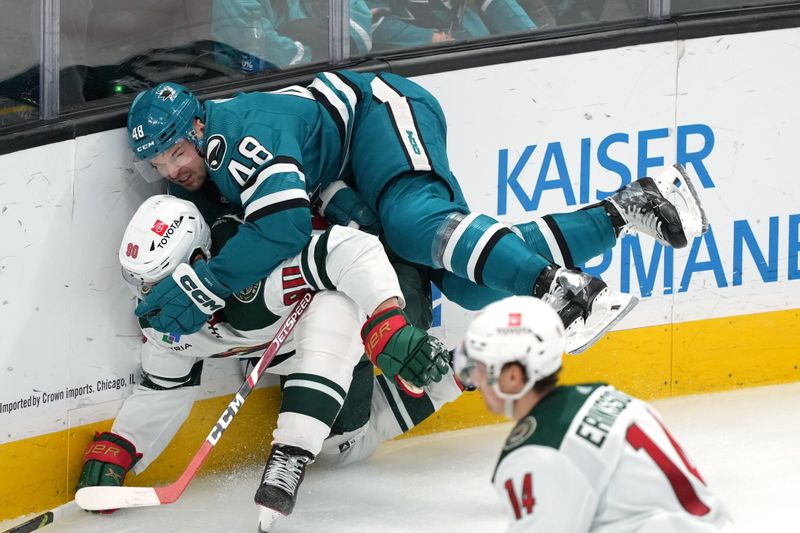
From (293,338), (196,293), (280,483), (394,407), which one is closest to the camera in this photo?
(280,483)

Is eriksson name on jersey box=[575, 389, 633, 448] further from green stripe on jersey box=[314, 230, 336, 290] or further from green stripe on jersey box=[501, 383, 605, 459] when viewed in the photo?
green stripe on jersey box=[314, 230, 336, 290]

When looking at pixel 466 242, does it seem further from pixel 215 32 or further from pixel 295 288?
pixel 215 32

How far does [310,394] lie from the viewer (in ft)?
10.3

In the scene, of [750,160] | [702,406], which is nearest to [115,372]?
[702,406]

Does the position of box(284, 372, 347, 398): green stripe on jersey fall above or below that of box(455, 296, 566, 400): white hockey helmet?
below

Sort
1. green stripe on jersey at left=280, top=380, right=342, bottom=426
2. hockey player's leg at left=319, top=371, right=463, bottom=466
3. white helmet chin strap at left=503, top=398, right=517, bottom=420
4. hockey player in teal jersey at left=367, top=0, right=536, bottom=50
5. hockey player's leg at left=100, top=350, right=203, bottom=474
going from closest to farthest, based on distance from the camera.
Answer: white helmet chin strap at left=503, top=398, right=517, bottom=420 < green stripe on jersey at left=280, top=380, right=342, bottom=426 < hockey player's leg at left=100, top=350, right=203, bottom=474 < hockey player's leg at left=319, top=371, right=463, bottom=466 < hockey player in teal jersey at left=367, top=0, right=536, bottom=50

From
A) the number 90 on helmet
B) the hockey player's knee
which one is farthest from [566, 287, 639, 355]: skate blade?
the number 90 on helmet

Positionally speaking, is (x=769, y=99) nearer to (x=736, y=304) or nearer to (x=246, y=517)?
(x=736, y=304)

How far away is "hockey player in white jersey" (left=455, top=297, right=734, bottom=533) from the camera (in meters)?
1.86

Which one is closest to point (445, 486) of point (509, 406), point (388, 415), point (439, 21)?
point (388, 415)

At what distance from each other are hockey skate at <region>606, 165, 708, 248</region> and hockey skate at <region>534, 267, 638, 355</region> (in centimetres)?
34

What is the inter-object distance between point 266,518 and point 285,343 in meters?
0.48

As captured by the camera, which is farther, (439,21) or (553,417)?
(439,21)

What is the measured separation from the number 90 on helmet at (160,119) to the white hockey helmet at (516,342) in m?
1.44
